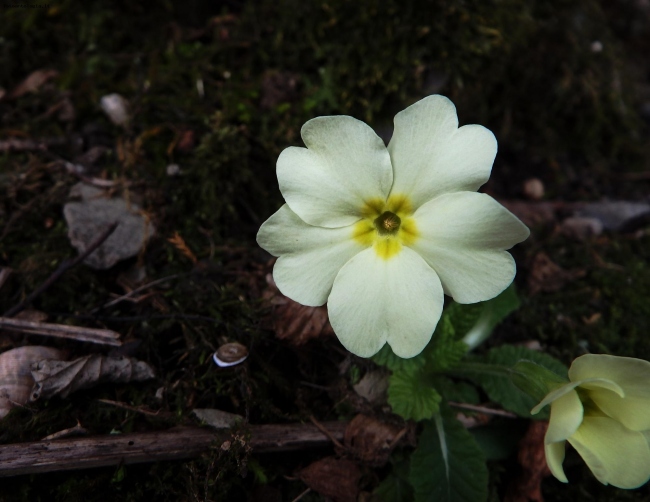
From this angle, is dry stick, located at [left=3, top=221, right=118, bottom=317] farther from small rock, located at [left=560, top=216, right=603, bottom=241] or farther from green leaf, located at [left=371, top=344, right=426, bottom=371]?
small rock, located at [left=560, top=216, right=603, bottom=241]

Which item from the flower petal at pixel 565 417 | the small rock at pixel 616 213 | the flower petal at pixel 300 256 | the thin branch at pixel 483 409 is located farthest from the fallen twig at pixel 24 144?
the small rock at pixel 616 213

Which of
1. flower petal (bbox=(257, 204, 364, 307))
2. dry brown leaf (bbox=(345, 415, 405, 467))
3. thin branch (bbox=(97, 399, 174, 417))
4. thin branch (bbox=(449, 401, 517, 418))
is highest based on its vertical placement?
flower petal (bbox=(257, 204, 364, 307))

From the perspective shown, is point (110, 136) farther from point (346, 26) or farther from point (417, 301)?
point (417, 301)

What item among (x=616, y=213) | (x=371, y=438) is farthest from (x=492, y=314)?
(x=616, y=213)

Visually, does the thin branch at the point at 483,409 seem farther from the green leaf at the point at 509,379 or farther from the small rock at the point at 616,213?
the small rock at the point at 616,213

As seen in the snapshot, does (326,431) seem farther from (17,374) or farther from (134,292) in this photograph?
(17,374)

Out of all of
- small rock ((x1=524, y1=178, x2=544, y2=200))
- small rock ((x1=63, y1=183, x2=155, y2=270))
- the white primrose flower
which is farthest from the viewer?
small rock ((x1=524, y1=178, x2=544, y2=200))

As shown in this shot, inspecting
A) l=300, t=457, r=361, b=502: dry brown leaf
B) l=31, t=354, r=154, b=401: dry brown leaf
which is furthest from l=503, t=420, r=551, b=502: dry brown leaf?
l=31, t=354, r=154, b=401: dry brown leaf
